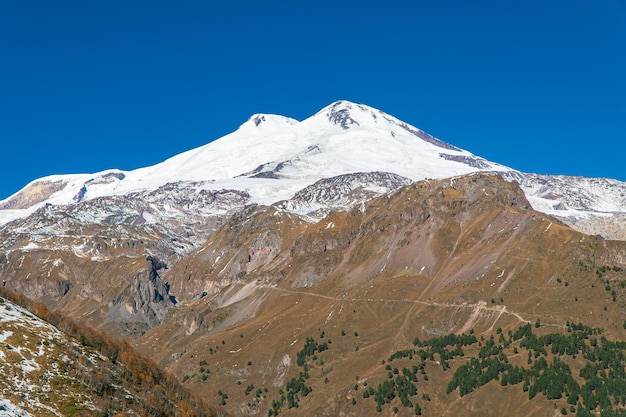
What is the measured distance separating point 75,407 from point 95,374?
11.4m

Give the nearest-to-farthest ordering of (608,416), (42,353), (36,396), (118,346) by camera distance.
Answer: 1. (36,396)
2. (42,353)
3. (118,346)
4. (608,416)

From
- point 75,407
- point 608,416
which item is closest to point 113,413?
point 75,407

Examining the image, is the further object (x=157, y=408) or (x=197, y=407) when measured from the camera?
(x=197, y=407)

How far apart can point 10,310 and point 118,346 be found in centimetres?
2324

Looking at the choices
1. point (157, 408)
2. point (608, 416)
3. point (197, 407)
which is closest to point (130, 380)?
point (157, 408)

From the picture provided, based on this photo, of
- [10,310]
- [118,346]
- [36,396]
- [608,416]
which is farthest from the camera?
[608,416]

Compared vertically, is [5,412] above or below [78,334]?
below

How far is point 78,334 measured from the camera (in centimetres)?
10825

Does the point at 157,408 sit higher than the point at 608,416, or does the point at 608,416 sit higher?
the point at 608,416

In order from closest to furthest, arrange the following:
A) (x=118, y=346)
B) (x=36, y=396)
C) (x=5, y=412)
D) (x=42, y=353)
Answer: (x=5, y=412) → (x=36, y=396) → (x=42, y=353) → (x=118, y=346)

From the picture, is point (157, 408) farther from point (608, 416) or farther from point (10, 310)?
point (608, 416)

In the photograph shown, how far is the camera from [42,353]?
8619cm

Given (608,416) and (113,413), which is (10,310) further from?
(608,416)

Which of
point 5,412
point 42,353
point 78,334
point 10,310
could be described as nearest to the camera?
point 5,412
